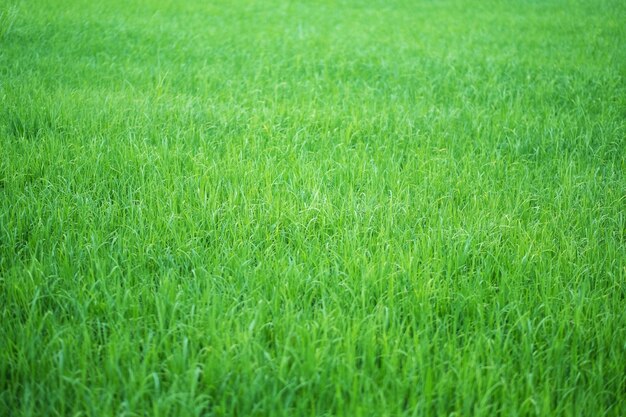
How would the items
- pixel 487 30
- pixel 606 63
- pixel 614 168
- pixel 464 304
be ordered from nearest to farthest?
pixel 464 304
pixel 614 168
pixel 606 63
pixel 487 30

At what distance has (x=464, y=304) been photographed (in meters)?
2.57

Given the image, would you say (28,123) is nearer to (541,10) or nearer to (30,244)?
(30,244)

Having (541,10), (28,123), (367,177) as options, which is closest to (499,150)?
(367,177)

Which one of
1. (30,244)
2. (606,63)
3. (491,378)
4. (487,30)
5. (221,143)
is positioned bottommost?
(491,378)

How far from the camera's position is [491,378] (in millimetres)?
2029

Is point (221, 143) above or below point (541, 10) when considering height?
below

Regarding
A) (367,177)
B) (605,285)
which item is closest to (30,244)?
(367,177)

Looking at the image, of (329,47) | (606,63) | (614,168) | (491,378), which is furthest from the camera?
(329,47)

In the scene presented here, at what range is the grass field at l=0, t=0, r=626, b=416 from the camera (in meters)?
2.05

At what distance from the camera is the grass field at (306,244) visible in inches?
80.7

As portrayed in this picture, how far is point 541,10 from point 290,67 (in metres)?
11.9

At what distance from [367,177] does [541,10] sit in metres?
14.7

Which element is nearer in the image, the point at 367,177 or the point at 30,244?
the point at 30,244

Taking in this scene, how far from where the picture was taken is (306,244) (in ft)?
9.93
